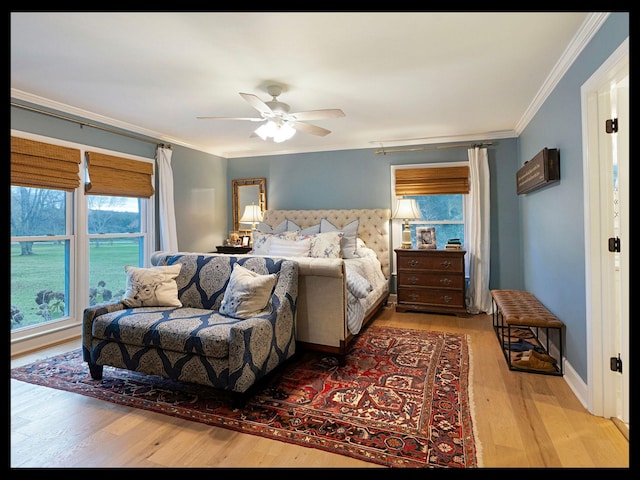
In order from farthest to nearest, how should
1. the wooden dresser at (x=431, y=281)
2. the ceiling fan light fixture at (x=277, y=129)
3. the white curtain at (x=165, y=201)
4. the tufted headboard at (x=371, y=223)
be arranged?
the tufted headboard at (x=371, y=223), the white curtain at (x=165, y=201), the wooden dresser at (x=431, y=281), the ceiling fan light fixture at (x=277, y=129)

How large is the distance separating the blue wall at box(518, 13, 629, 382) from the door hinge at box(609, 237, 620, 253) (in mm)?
205

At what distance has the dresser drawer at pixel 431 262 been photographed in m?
4.25

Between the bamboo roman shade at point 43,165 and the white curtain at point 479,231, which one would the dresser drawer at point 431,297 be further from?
the bamboo roman shade at point 43,165

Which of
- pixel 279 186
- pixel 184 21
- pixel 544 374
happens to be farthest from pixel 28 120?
pixel 544 374

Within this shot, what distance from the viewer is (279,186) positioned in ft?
18.3

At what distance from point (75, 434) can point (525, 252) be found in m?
4.57

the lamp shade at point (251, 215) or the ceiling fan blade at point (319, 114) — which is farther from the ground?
the ceiling fan blade at point (319, 114)

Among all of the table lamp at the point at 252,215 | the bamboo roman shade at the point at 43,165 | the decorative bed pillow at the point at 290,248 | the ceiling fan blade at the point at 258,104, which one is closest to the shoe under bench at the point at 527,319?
the decorative bed pillow at the point at 290,248

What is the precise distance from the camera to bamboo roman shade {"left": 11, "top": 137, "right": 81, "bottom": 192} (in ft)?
9.97

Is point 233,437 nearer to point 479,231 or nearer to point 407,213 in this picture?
point 407,213

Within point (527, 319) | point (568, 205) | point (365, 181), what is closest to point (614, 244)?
point (568, 205)

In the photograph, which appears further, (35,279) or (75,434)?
(35,279)

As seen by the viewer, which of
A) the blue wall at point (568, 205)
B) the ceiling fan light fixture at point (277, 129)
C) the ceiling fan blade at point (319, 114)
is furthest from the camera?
the ceiling fan light fixture at point (277, 129)
